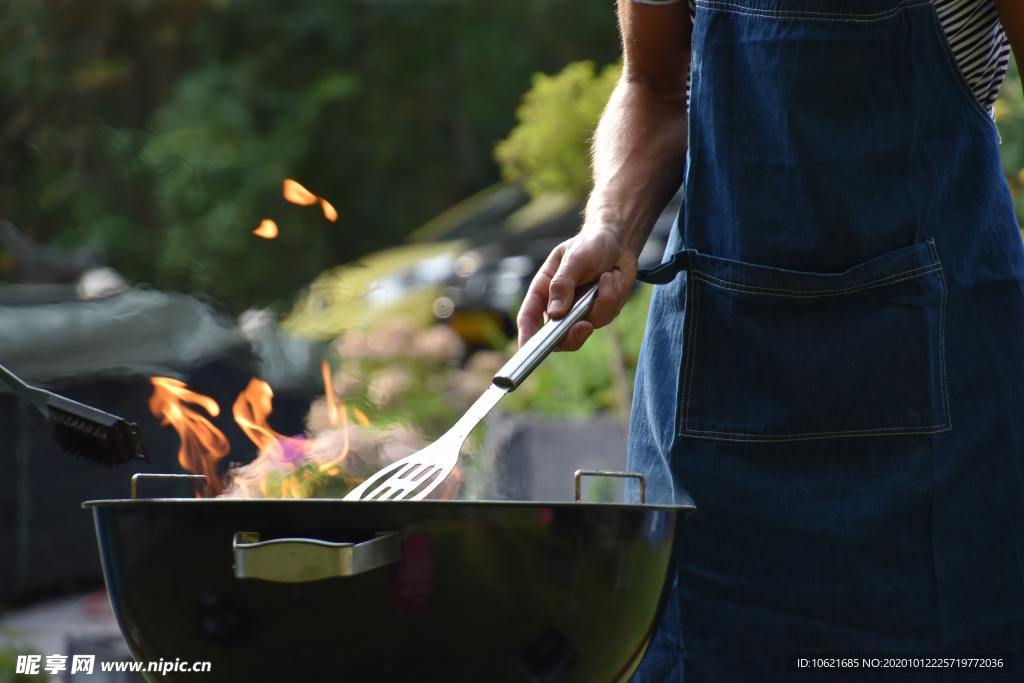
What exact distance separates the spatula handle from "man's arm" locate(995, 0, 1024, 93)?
1.44ft

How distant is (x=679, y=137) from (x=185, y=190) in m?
7.90

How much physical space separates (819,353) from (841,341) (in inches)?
0.9

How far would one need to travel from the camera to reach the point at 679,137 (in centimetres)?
132

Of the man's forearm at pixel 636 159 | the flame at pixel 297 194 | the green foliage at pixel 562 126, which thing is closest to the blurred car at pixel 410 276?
the green foliage at pixel 562 126

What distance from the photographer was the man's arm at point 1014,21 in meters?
1.08

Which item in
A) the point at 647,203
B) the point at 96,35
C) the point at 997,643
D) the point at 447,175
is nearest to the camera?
the point at 997,643

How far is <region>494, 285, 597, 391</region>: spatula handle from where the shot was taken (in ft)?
3.23

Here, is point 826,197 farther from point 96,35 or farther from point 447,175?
point 447,175

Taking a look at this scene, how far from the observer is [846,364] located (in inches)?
43.7

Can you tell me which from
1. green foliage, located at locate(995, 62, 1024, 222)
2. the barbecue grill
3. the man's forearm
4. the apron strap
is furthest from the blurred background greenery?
the barbecue grill

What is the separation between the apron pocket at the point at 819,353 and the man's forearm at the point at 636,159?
0.12 m

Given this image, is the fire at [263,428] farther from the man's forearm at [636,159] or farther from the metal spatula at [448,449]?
the man's forearm at [636,159]

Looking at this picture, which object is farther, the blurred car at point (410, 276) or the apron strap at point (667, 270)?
the blurred car at point (410, 276)

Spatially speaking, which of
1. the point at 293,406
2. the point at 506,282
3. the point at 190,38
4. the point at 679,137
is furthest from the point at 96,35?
the point at 679,137
